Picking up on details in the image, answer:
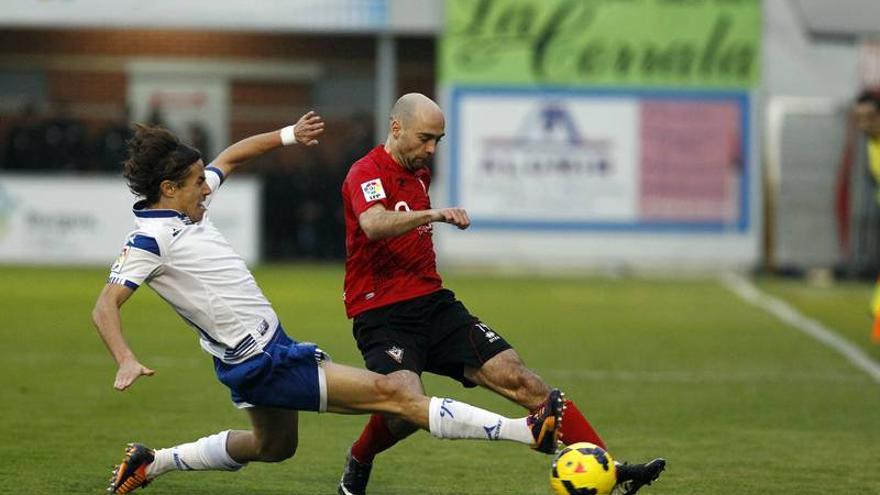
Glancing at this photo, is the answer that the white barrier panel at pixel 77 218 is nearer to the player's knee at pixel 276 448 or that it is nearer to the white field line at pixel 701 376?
the white field line at pixel 701 376

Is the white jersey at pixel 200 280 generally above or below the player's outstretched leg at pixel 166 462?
above

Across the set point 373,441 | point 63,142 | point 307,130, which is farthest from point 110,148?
point 373,441

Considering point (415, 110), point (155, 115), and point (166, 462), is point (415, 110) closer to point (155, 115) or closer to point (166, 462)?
point (166, 462)

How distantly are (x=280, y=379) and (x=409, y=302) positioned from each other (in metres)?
0.92

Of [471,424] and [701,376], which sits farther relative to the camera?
[701,376]

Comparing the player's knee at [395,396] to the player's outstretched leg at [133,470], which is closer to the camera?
the player's knee at [395,396]

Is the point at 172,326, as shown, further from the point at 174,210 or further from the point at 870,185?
the point at 870,185

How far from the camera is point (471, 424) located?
24.3 ft

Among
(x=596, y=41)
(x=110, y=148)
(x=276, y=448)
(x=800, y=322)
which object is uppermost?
(x=596, y=41)

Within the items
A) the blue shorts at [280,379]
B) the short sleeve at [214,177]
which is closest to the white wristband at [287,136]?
the short sleeve at [214,177]

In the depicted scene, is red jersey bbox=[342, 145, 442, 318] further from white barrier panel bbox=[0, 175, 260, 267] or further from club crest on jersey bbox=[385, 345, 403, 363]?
white barrier panel bbox=[0, 175, 260, 267]

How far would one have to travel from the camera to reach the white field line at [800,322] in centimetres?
1500

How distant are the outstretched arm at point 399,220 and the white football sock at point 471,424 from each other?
793 mm

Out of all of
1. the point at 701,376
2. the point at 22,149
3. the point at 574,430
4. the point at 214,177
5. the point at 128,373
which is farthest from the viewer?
the point at 22,149
